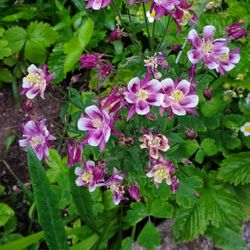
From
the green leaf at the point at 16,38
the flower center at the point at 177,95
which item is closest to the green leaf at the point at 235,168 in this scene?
the flower center at the point at 177,95

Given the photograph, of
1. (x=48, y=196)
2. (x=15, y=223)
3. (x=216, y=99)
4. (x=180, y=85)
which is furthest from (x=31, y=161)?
(x=15, y=223)

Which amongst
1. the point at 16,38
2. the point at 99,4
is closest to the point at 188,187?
the point at 99,4

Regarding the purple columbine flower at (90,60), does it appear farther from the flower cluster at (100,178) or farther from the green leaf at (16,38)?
the green leaf at (16,38)

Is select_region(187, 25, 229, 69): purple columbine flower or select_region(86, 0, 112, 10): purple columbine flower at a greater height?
select_region(86, 0, 112, 10): purple columbine flower

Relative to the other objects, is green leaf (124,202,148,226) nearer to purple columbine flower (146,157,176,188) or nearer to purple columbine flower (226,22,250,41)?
purple columbine flower (146,157,176,188)


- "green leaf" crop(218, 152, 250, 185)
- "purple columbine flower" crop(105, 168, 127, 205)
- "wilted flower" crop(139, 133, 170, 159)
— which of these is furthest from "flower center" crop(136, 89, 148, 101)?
"green leaf" crop(218, 152, 250, 185)

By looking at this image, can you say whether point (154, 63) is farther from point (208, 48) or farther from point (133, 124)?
point (133, 124)
